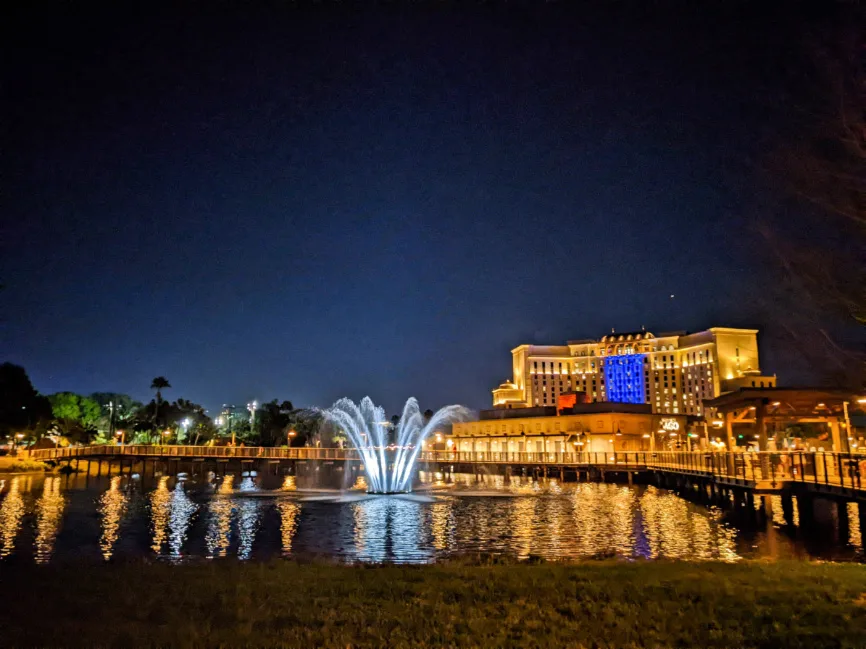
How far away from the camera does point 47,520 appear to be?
3472cm

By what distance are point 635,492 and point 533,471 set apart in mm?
25700

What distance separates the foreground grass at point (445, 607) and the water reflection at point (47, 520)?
31.1 ft

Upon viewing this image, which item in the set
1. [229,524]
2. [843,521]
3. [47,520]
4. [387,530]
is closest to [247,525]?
[229,524]

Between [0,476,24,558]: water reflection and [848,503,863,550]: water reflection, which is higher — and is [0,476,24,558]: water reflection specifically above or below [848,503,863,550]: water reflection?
above

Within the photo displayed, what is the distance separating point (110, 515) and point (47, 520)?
353cm

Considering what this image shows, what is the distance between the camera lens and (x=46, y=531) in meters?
30.4

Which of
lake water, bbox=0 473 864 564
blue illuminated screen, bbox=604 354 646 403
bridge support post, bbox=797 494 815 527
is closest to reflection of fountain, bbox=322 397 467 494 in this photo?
lake water, bbox=0 473 864 564

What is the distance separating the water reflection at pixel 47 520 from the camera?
80.3ft

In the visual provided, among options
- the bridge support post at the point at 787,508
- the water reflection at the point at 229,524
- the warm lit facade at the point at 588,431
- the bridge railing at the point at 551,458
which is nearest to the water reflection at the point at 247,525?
the water reflection at the point at 229,524

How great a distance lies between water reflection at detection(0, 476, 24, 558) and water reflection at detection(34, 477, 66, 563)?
0.83 m

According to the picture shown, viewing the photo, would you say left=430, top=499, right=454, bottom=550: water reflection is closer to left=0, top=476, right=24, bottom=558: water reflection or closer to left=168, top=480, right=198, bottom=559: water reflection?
left=168, top=480, right=198, bottom=559: water reflection

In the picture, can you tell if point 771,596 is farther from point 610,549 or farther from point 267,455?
point 267,455

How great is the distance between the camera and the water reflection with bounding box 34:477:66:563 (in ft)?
80.3

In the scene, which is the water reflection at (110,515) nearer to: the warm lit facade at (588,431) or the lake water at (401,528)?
the lake water at (401,528)
